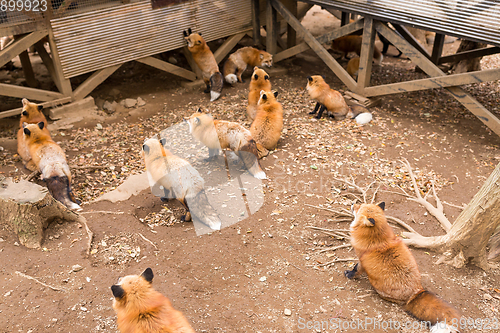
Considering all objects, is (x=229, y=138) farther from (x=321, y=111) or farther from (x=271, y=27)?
(x=271, y=27)

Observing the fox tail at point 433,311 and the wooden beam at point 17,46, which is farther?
the wooden beam at point 17,46

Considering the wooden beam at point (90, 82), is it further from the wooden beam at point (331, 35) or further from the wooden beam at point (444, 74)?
the wooden beam at point (444, 74)

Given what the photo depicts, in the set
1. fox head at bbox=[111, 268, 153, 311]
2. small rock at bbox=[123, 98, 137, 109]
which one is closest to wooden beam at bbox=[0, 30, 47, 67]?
small rock at bbox=[123, 98, 137, 109]

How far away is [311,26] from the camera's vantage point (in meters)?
13.8

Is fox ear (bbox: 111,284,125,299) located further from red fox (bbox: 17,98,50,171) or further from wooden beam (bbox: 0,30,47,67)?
wooden beam (bbox: 0,30,47,67)

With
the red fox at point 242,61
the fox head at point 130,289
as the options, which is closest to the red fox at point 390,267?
the fox head at point 130,289

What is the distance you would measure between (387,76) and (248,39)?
441 cm

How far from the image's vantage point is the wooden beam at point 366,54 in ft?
24.7

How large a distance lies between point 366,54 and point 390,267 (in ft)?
18.7

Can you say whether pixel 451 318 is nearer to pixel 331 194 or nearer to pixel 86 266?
pixel 331 194

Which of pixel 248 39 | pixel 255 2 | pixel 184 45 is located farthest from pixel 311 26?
pixel 184 45

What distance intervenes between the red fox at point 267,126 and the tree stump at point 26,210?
3443 mm

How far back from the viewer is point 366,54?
7824 mm

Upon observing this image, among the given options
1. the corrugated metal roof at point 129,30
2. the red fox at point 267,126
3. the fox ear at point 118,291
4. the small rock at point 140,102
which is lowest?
the small rock at point 140,102
